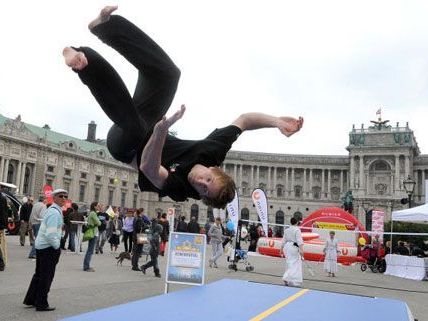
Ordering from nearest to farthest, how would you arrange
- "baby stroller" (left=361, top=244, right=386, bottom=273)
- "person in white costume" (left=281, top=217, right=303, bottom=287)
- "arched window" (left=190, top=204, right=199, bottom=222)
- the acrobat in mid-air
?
the acrobat in mid-air
"person in white costume" (left=281, top=217, right=303, bottom=287)
"baby stroller" (left=361, top=244, right=386, bottom=273)
"arched window" (left=190, top=204, right=199, bottom=222)

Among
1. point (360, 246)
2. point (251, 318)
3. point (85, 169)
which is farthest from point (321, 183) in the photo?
point (251, 318)

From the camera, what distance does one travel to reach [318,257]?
90.2 feet

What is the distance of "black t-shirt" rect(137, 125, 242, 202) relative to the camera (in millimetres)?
3484

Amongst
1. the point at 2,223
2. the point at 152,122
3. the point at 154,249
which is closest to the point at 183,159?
the point at 152,122

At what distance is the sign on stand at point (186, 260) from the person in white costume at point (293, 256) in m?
5.30

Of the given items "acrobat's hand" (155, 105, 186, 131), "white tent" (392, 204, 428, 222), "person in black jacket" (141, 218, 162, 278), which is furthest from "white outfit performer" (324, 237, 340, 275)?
"acrobat's hand" (155, 105, 186, 131)

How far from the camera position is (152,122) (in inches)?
144

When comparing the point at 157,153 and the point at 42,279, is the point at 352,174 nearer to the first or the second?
the point at 42,279

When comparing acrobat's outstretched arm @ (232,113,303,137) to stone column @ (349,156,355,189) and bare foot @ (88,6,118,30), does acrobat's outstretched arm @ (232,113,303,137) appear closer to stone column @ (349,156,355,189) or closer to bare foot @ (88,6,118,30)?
bare foot @ (88,6,118,30)

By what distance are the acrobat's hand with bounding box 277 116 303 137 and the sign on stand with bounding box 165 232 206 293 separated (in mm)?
5591

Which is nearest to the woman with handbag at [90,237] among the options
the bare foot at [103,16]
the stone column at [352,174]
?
the bare foot at [103,16]

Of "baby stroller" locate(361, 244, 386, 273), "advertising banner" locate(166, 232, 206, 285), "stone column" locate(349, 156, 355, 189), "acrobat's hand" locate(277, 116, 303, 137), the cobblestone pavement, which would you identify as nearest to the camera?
"acrobat's hand" locate(277, 116, 303, 137)

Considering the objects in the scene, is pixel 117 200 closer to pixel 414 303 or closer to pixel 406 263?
pixel 406 263

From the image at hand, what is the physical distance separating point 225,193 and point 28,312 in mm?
5367
